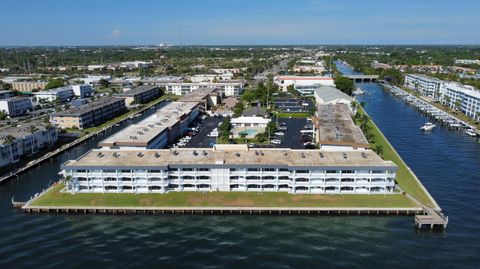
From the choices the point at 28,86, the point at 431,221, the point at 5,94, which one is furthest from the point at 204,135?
the point at 28,86

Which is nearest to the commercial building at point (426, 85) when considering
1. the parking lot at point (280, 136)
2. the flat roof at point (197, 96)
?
the parking lot at point (280, 136)

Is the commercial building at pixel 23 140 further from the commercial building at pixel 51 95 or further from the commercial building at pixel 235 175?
the commercial building at pixel 51 95

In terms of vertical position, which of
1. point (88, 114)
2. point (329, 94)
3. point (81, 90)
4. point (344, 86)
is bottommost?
point (88, 114)

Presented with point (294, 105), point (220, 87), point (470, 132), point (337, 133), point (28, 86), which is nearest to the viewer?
point (337, 133)

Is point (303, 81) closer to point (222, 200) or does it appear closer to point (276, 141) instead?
point (276, 141)

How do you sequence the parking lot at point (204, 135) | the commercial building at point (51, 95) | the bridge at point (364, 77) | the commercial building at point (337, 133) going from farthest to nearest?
the bridge at point (364, 77)
the commercial building at point (51, 95)
the parking lot at point (204, 135)
the commercial building at point (337, 133)

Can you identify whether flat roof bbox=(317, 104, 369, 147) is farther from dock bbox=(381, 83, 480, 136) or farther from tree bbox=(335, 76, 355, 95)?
Answer: tree bbox=(335, 76, 355, 95)

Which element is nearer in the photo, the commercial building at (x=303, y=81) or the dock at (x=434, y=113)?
the dock at (x=434, y=113)
